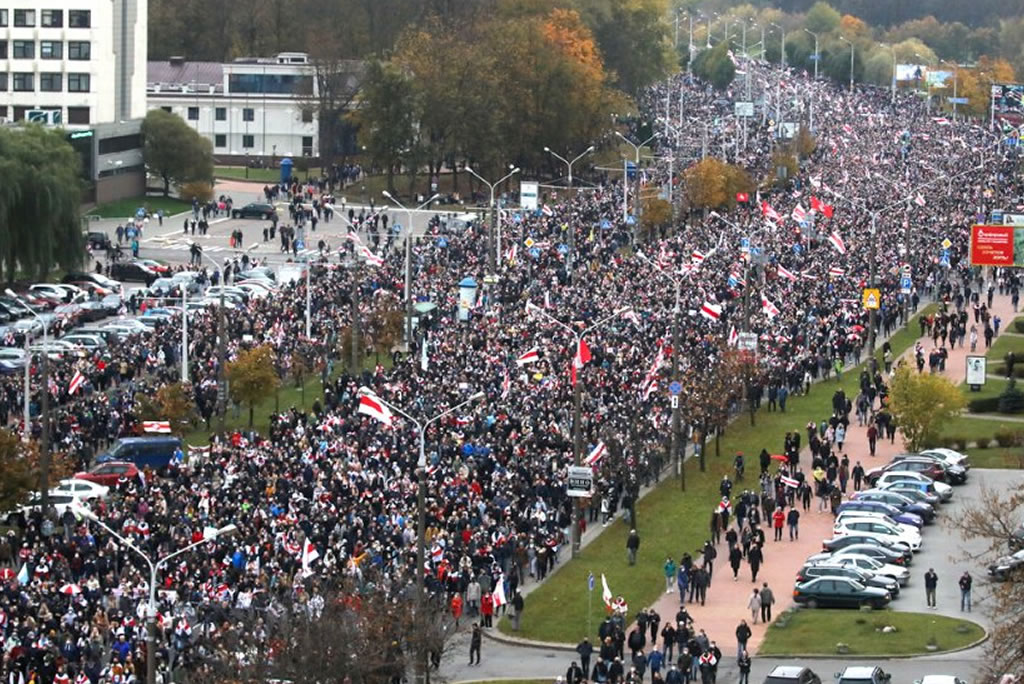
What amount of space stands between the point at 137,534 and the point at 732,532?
43.6 ft

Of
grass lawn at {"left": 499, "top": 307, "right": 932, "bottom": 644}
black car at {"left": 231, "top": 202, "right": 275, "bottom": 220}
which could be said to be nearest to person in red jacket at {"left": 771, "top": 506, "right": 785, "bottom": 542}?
grass lawn at {"left": 499, "top": 307, "right": 932, "bottom": 644}

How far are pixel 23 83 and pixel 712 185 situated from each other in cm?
3354

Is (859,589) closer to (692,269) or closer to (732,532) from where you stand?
(732,532)

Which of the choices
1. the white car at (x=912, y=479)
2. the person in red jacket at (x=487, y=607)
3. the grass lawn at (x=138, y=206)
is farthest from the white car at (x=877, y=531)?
the grass lawn at (x=138, y=206)

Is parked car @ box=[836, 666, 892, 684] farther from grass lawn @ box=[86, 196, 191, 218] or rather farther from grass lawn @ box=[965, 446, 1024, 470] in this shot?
grass lawn @ box=[86, 196, 191, 218]

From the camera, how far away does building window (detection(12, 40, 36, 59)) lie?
120 m

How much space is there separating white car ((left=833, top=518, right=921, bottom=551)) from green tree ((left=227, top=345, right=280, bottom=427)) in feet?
65.8

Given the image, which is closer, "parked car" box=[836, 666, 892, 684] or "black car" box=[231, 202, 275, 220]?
"parked car" box=[836, 666, 892, 684]

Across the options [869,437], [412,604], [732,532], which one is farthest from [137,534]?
[869,437]

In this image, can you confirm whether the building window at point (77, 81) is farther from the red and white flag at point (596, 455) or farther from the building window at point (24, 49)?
the red and white flag at point (596, 455)

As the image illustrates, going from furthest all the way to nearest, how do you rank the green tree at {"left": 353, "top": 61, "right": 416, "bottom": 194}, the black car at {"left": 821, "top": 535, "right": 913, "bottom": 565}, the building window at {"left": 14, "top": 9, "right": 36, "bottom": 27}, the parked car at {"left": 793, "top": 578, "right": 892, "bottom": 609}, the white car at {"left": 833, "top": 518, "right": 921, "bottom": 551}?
the green tree at {"left": 353, "top": 61, "right": 416, "bottom": 194} < the building window at {"left": 14, "top": 9, "right": 36, "bottom": 27} < the white car at {"left": 833, "top": 518, "right": 921, "bottom": 551} < the black car at {"left": 821, "top": 535, "right": 913, "bottom": 565} < the parked car at {"left": 793, "top": 578, "right": 892, "bottom": 609}

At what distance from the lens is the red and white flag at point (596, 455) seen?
58.9m

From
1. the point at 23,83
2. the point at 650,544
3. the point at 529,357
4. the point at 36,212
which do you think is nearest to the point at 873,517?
the point at 650,544

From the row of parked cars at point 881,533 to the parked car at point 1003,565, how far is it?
225 cm
